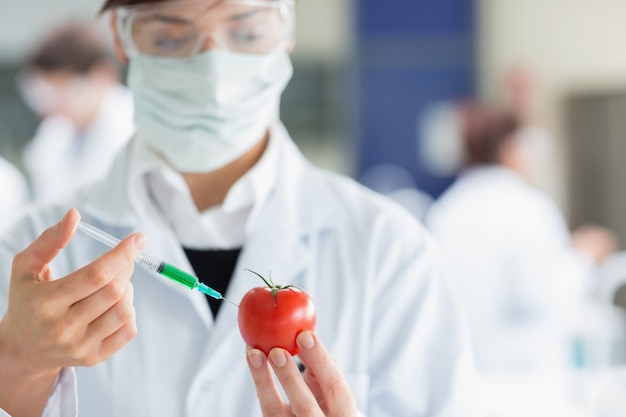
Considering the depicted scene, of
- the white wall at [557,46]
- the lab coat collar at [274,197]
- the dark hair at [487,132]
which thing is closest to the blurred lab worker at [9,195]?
the lab coat collar at [274,197]

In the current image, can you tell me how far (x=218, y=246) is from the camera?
1.40m

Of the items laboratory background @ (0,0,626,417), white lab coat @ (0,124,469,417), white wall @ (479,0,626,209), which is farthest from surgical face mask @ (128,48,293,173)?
white wall @ (479,0,626,209)

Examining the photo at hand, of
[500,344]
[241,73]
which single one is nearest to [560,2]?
[500,344]

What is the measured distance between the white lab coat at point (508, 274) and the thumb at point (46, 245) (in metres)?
2.58

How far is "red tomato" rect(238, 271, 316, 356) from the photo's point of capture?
3.53 ft

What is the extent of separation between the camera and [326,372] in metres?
1.04

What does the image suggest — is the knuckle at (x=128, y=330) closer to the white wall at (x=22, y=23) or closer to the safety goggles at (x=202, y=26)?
the safety goggles at (x=202, y=26)

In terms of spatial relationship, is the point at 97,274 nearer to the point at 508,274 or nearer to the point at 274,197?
the point at 274,197

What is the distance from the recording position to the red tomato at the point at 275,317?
1.08m

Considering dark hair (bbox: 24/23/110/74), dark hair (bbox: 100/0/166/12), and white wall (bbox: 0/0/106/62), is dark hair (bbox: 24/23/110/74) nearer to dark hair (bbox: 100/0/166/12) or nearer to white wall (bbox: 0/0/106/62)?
dark hair (bbox: 100/0/166/12)

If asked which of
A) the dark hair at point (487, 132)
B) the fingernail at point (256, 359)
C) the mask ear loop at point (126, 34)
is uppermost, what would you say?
the mask ear loop at point (126, 34)

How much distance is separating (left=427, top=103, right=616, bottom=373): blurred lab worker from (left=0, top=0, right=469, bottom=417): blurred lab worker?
200 cm

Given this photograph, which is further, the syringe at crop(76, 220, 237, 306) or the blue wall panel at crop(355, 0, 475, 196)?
the blue wall panel at crop(355, 0, 475, 196)

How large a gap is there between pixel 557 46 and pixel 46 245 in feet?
19.6
